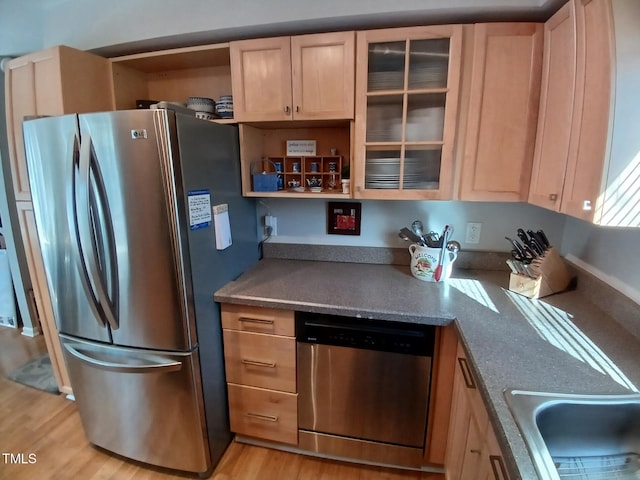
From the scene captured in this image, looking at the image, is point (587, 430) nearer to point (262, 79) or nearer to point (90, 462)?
point (262, 79)

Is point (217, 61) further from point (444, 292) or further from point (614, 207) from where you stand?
point (614, 207)

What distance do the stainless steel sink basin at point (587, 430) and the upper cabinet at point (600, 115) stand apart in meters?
0.52

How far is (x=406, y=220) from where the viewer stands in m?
1.77

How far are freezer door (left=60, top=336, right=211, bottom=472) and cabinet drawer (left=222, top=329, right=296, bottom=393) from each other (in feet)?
0.63

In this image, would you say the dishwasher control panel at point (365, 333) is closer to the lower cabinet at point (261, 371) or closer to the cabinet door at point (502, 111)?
the lower cabinet at point (261, 371)

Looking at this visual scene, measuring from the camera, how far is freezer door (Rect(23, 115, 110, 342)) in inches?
47.3

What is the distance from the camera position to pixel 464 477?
1.10 metres

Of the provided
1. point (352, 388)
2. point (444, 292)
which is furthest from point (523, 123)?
point (352, 388)

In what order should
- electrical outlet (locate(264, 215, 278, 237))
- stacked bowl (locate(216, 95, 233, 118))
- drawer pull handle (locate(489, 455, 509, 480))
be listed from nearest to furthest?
drawer pull handle (locate(489, 455, 509, 480)) → stacked bowl (locate(216, 95, 233, 118)) → electrical outlet (locate(264, 215, 278, 237))

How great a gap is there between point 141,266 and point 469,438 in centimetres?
137

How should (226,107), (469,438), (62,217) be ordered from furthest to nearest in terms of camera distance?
(226,107)
(62,217)
(469,438)

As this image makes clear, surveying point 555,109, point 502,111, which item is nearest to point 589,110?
point 555,109

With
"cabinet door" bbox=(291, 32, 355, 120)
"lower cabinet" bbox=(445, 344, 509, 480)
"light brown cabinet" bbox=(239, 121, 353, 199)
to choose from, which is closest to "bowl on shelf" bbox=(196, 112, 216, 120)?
"light brown cabinet" bbox=(239, 121, 353, 199)

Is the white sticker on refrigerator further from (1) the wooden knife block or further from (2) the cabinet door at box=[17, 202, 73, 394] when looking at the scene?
(1) the wooden knife block
